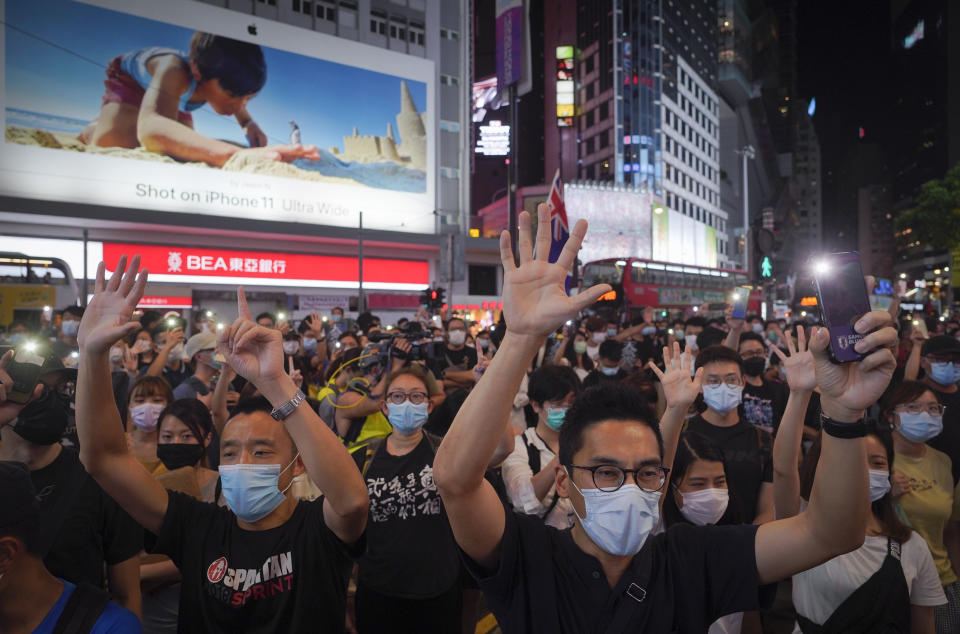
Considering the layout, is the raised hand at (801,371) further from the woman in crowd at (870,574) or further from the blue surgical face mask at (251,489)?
the blue surgical face mask at (251,489)

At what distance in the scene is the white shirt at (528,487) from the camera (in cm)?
327

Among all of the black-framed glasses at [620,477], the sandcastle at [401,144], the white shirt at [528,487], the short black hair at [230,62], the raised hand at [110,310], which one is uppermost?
the short black hair at [230,62]

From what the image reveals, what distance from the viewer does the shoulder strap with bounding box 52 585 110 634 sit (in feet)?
5.53

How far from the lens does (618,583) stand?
1800 millimetres

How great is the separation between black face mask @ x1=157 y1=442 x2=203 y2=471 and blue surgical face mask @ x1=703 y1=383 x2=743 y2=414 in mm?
3472

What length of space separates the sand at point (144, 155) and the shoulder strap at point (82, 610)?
2716 centimetres

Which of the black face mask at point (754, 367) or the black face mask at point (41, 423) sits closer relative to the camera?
the black face mask at point (41, 423)

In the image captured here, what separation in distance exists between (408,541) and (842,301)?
8.68 feet

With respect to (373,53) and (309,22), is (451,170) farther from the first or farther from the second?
(309,22)

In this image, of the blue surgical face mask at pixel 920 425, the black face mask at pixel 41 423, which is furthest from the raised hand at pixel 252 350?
the blue surgical face mask at pixel 920 425

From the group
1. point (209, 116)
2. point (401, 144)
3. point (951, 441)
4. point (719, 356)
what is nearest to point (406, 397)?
point (719, 356)

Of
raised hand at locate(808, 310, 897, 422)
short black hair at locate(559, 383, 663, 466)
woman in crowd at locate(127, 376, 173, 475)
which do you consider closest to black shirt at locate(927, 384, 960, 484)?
raised hand at locate(808, 310, 897, 422)

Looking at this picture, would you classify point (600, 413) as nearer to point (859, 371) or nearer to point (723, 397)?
point (859, 371)

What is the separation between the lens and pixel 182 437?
3453 millimetres
